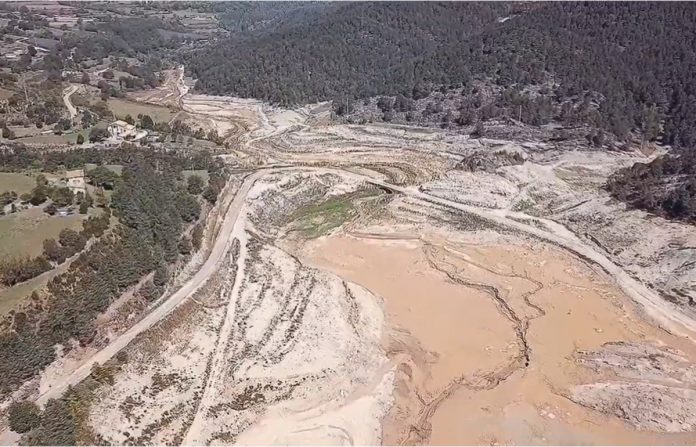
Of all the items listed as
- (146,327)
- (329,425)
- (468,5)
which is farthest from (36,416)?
(468,5)

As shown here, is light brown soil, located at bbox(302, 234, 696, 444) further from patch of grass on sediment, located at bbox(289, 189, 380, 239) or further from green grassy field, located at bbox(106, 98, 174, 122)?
green grassy field, located at bbox(106, 98, 174, 122)

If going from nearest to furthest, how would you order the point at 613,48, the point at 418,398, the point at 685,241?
the point at 418,398, the point at 685,241, the point at 613,48

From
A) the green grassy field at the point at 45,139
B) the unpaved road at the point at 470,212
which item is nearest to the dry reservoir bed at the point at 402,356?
the unpaved road at the point at 470,212

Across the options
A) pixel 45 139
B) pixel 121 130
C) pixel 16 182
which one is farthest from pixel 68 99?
pixel 16 182

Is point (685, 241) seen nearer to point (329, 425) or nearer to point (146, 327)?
point (329, 425)

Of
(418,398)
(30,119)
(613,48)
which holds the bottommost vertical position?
(418,398)

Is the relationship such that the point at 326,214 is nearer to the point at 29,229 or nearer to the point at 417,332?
the point at 417,332
